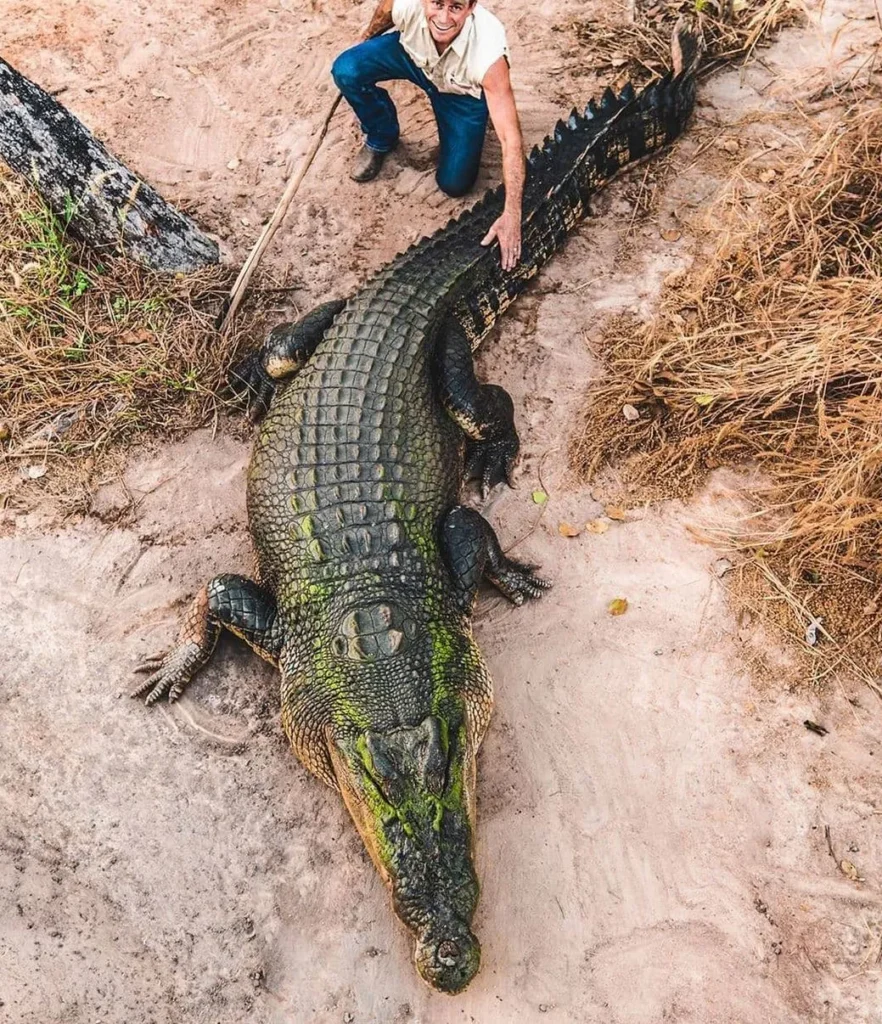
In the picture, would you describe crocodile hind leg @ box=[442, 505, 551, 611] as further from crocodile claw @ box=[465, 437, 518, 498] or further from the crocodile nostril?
the crocodile nostril

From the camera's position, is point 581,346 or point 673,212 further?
point 673,212

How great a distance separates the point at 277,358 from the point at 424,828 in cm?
242

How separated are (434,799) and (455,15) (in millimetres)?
A: 3569

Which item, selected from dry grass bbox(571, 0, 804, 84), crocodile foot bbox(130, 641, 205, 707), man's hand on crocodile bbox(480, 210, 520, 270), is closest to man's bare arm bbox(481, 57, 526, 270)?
man's hand on crocodile bbox(480, 210, 520, 270)

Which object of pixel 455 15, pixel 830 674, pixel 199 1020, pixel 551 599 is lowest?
pixel 830 674

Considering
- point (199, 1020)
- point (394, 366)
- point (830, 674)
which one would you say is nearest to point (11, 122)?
point (394, 366)

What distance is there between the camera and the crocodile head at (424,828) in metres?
2.49

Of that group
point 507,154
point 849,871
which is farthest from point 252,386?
point 849,871

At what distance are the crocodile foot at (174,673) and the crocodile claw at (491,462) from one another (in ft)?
4.95

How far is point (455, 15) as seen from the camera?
3818 millimetres

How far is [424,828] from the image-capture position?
8.45 feet

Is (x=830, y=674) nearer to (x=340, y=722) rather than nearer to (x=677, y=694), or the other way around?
(x=677, y=694)

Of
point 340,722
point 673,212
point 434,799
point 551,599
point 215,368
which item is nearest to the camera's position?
point 434,799

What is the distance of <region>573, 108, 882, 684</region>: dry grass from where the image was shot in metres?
3.30
